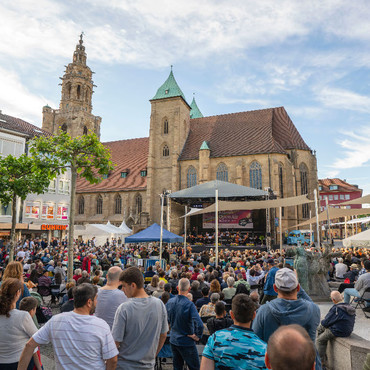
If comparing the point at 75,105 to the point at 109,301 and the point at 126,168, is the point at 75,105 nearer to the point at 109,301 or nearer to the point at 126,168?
the point at 126,168

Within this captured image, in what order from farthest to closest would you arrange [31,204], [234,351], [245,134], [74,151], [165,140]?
[165,140]
[245,134]
[31,204]
[74,151]
[234,351]

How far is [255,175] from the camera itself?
1526 inches

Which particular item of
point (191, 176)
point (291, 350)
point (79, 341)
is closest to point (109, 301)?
point (79, 341)

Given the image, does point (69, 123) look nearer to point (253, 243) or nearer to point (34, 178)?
point (253, 243)

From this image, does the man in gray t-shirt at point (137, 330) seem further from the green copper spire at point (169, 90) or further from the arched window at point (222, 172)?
the green copper spire at point (169, 90)

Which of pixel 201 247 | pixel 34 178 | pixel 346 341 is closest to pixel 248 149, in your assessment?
pixel 201 247

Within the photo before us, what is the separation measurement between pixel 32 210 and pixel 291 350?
112 ft

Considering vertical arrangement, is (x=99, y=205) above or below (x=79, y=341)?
above

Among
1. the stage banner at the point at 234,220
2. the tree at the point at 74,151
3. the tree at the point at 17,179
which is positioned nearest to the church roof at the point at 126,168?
the stage banner at the point at 234,220

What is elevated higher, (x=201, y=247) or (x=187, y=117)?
(x=187, y=117)

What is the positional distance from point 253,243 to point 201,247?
19.1 ft

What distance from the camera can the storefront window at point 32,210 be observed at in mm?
31109

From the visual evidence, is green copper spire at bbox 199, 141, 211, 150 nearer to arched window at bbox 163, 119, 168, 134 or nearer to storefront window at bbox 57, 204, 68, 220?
arched window at bbox 163, 119, 168, 134

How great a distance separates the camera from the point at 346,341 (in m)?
3.96
